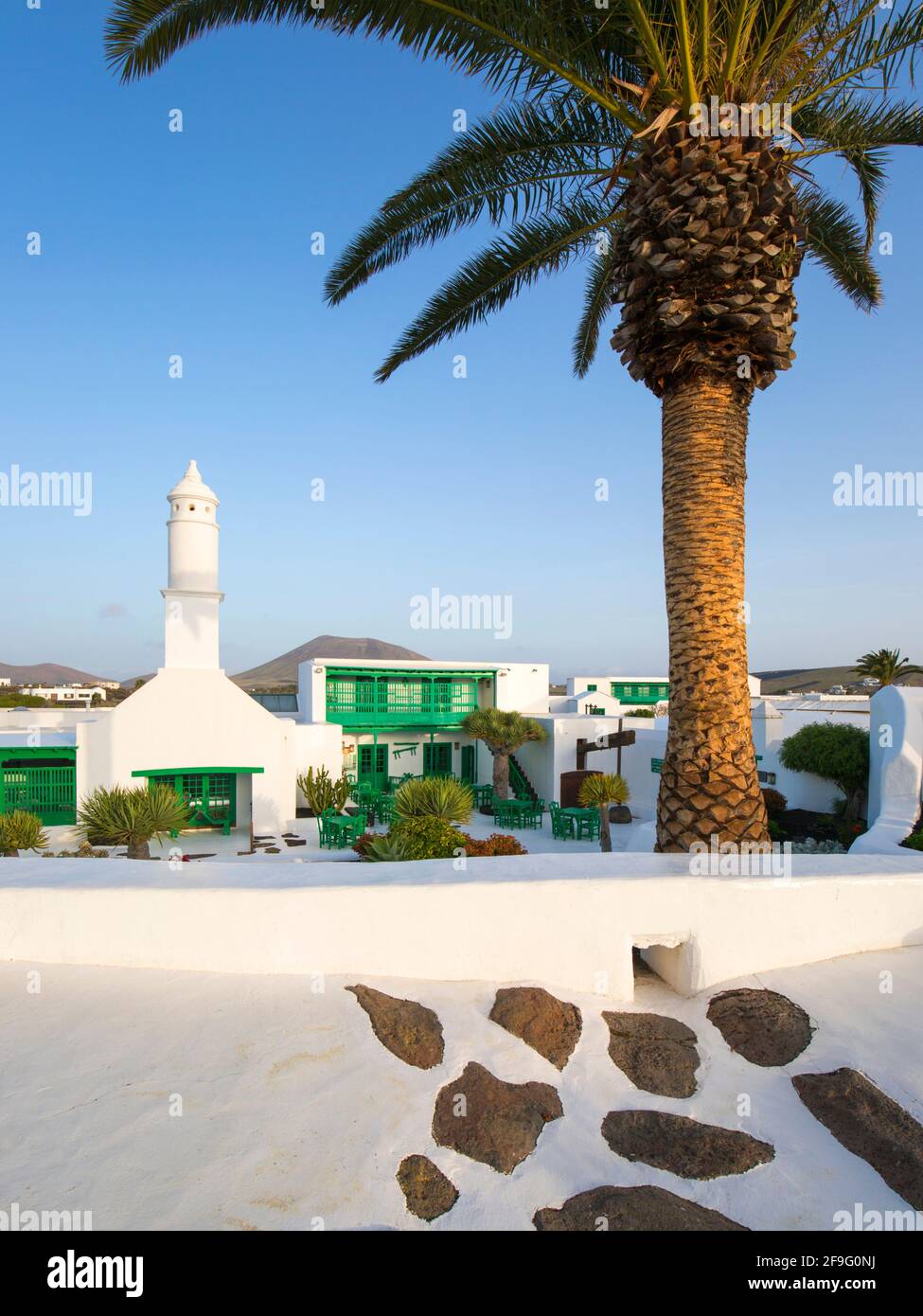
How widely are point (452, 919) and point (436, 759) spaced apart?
20.8 metres

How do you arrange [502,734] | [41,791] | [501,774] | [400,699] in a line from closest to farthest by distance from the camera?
[41,791], [502,734], [501,774], [400,699]

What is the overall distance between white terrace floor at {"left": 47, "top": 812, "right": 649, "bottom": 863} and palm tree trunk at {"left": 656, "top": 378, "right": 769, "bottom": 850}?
7.53m

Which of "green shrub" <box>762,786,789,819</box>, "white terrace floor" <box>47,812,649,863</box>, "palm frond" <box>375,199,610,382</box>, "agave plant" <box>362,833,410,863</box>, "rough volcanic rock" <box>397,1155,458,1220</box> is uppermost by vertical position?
"palm frond" <box>375,199,610,382</box>

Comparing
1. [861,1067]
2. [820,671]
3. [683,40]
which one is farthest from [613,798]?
[820,671]

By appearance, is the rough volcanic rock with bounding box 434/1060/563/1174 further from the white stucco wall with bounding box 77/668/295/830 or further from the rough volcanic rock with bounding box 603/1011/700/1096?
the white stucco wall with bounding box 77/668/295/830

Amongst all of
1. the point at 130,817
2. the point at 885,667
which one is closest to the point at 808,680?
the point at 885,667

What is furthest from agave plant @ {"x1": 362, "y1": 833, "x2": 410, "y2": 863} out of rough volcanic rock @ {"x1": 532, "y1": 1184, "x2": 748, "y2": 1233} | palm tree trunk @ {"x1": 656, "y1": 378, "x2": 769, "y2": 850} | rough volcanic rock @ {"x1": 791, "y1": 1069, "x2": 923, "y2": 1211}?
rough volcanic rock @ {"x1": 532, "y1": 1184, "x2": 748, "y2": 1233}

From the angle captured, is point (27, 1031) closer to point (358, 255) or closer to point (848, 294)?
point (358, 255)

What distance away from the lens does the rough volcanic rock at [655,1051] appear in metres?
3.90

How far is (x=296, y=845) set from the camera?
52.4 ft

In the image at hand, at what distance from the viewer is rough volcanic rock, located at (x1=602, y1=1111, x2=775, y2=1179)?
3.36m

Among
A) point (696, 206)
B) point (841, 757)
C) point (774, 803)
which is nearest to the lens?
point (696, 206)

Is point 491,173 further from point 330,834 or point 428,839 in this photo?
point 330,834

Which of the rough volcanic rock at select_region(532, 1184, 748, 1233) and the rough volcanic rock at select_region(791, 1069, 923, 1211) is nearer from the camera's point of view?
the rough volcanic rock at select_region(532, 1184, 748, 1233)
